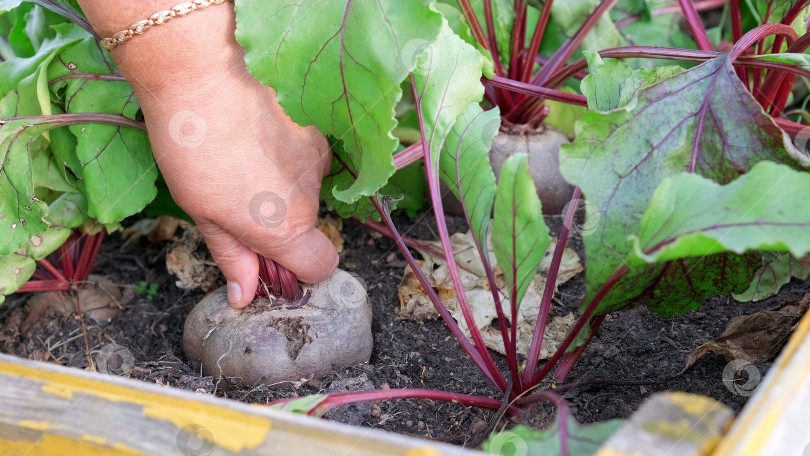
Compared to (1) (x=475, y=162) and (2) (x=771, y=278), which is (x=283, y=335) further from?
(2) (x=771, y=278)

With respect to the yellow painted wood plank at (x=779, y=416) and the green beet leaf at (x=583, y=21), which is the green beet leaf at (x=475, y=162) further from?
the green beet leaf at (x=583, y=21)

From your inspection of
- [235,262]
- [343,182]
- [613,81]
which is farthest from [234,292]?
[613,81]

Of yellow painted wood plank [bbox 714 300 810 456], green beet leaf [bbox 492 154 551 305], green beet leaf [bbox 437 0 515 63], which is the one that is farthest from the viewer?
green beet leaf [bbox 437 0 515 63]

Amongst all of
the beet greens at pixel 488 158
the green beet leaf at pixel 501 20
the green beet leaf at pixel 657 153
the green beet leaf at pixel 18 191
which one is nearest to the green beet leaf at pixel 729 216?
the beet greens at pixel 488 158

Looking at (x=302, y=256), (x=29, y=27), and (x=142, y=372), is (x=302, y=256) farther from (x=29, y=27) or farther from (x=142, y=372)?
(x=29, y=27)

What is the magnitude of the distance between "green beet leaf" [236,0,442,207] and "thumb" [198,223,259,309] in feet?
0.71

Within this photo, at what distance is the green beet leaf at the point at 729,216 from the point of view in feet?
1.90

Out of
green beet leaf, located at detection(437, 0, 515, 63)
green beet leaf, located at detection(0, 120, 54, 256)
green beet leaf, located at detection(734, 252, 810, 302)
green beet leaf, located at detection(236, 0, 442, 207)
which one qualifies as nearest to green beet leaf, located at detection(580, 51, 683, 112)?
green beet leaf, located at detection(236, 0, 442, 207)

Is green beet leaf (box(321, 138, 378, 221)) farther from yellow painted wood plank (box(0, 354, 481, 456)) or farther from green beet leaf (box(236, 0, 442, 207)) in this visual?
yellow painted wood plank (box(0, 354, 481, 456))

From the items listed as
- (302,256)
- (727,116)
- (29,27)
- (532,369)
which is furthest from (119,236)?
(727,116)

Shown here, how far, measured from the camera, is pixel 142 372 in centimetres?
102

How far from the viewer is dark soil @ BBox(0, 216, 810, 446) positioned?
900 mm

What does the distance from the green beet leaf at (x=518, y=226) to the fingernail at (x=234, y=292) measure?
1.47 ft

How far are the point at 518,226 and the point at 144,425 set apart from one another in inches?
16.5
